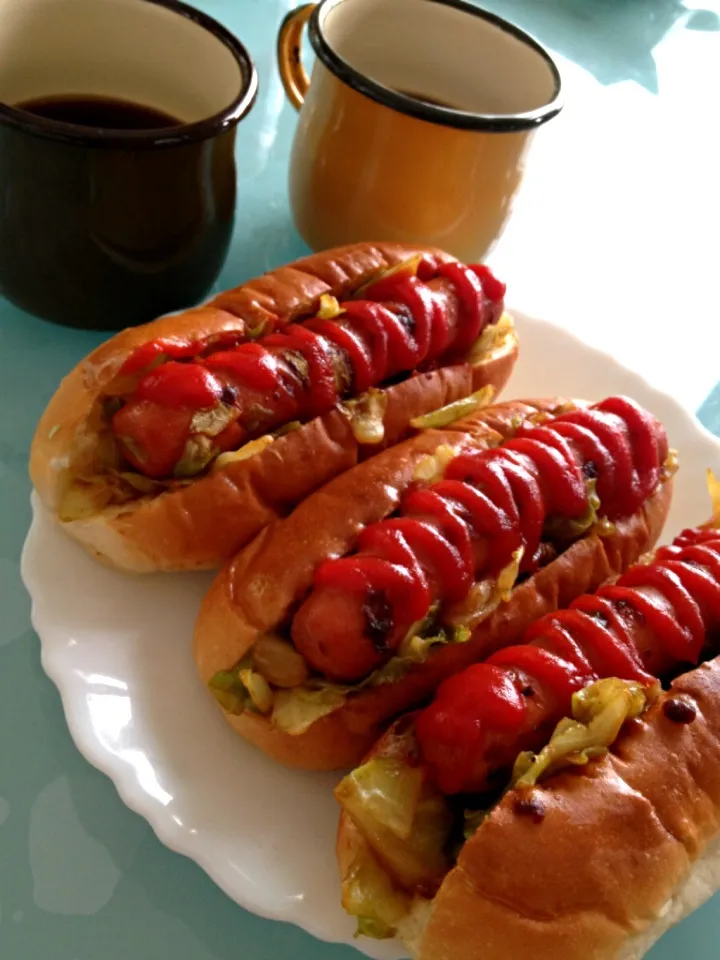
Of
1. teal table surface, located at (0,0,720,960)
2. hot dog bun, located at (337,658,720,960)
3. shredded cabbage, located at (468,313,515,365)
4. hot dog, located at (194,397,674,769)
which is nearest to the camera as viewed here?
hot dog bun, located at (337,658,720,960)

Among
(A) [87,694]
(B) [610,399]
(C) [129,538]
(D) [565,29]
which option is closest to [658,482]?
(B) [610,399]

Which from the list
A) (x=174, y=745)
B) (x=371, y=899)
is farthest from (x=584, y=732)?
(x=174, y=745)

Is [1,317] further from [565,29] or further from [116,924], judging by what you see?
[565,29]

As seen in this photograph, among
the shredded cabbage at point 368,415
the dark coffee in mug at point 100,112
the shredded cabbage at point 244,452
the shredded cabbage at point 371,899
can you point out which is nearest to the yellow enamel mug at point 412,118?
the dark coffee in mug at point 100,112

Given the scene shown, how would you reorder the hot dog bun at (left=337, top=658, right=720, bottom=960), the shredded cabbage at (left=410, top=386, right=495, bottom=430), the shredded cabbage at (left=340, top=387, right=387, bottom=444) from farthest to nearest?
the shredded cabbage at (left=410, top=386, right=495, bottom=430) < the shredded cabbage at (left=340, top=387, right=387, bottom=444) < the hot dog bun at (left=337, top=658, right=720, bottom=960)

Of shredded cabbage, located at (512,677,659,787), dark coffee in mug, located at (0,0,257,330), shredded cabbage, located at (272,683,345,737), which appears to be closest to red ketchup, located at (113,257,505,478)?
dark coffee in mug, located at (0,0,257,330)

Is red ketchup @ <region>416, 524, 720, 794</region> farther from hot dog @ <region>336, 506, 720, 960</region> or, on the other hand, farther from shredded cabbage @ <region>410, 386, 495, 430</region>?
shredded cabbage @ <region>410, 386, 495, 430</region>

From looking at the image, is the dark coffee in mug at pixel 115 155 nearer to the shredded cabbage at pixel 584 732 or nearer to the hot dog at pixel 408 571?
the hot dog at pixel 408 571

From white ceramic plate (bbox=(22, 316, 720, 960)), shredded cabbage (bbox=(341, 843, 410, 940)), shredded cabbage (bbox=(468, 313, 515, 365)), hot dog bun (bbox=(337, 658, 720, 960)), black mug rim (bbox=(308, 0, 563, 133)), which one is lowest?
white ceramic plate (bbox=(22, 316, 720, 960))
